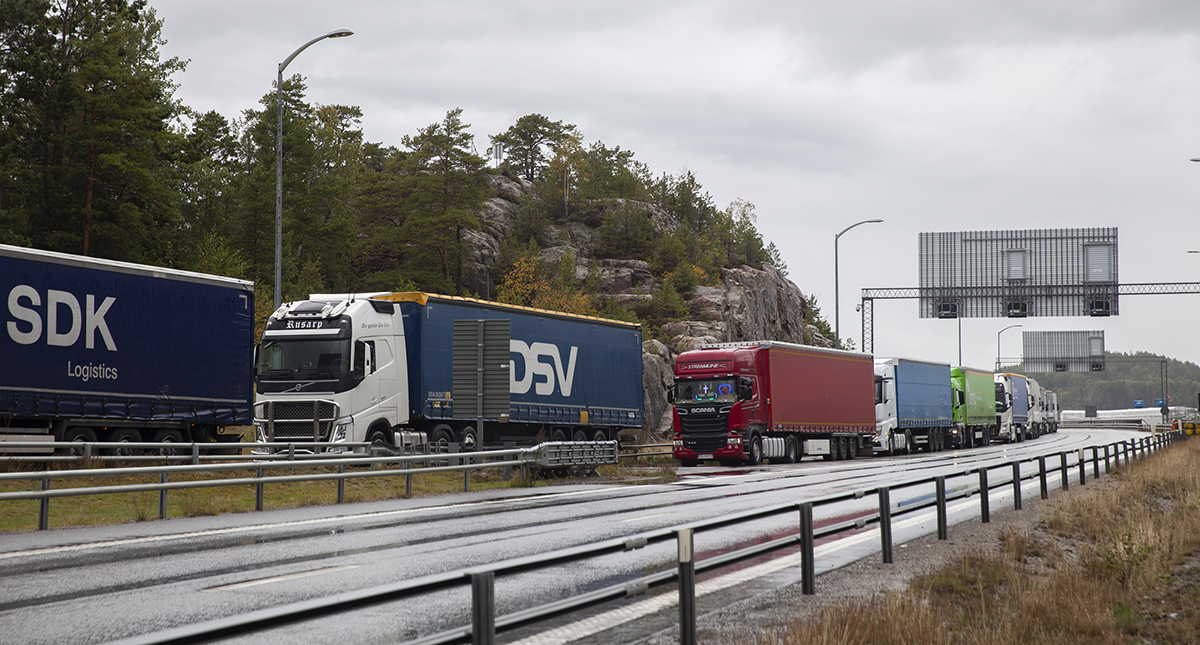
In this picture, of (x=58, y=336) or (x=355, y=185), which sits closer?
(x=58, y=336)

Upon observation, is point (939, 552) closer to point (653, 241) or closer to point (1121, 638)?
point (1121, 638)

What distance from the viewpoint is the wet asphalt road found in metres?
7.47

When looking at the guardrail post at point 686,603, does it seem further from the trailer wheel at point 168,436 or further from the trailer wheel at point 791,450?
the trailer wheel at point 791,450

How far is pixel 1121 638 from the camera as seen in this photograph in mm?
7820

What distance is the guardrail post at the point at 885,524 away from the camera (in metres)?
10.1

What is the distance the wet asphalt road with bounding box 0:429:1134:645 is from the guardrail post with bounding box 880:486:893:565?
1.41 feet

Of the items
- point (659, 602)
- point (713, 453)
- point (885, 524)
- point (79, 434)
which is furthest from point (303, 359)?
point (659, 602)

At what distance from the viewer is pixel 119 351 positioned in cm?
2258

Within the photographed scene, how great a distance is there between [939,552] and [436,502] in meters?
9.69

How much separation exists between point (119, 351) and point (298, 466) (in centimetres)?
586

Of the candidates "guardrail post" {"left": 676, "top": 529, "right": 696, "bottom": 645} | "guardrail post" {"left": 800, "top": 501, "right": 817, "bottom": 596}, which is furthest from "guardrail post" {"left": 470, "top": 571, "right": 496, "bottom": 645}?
"guardrail post" {"left": 800, "top": 501, "right": 817, "bottom": 596}

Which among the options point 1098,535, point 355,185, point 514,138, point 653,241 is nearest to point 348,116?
point 514,138

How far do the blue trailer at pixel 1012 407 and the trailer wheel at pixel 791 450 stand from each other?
89.5ft

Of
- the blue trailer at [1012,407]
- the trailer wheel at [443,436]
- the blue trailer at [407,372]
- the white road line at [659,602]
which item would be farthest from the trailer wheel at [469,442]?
the blue trailer at [1012,407]
